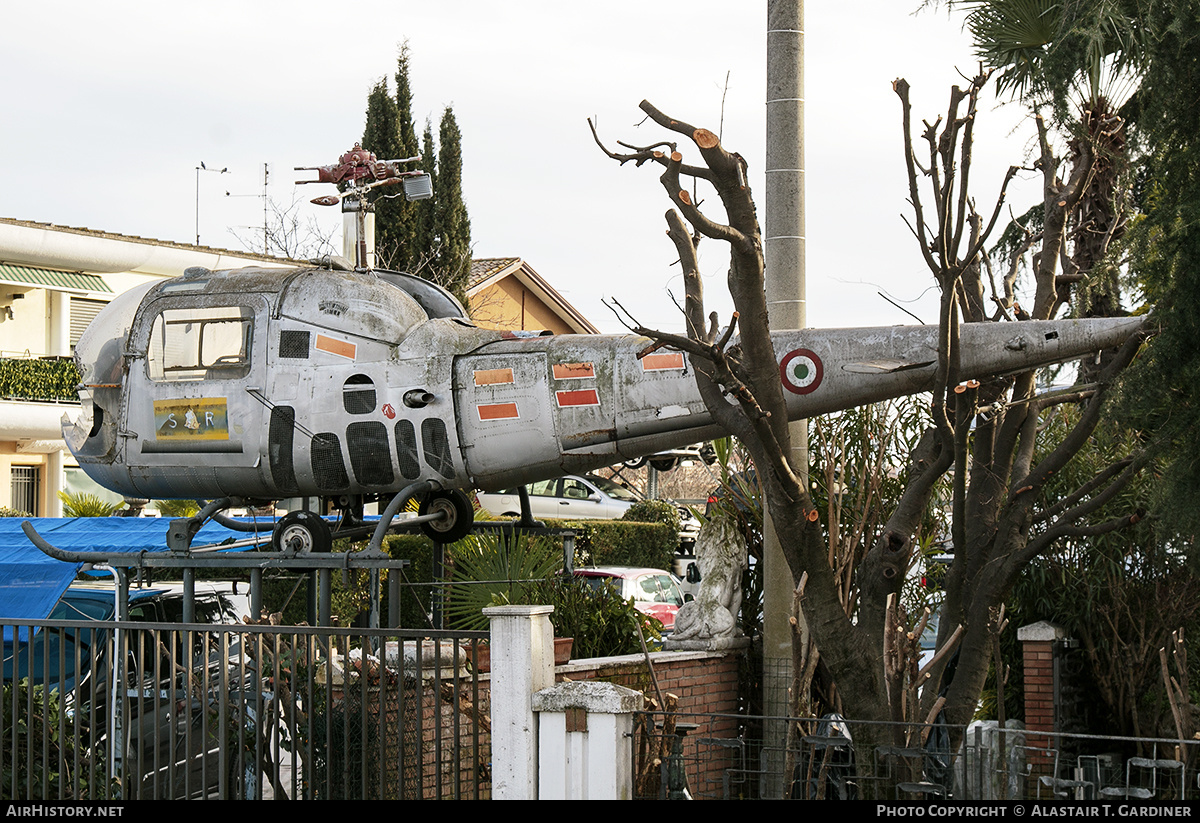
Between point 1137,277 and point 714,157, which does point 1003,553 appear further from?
point 714,157

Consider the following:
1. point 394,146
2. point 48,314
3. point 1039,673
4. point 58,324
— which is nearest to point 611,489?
point 394,146

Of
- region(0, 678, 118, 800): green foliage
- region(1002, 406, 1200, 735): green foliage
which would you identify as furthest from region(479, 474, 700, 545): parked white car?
region(0, 678, 118, 800): green foliage

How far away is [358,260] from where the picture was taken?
10672mm

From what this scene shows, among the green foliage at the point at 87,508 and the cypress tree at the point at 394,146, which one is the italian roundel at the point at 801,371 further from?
the cypress tree at the point at 394,146

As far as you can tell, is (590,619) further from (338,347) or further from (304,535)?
(338,347)

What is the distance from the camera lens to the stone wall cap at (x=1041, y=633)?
38.0 feet

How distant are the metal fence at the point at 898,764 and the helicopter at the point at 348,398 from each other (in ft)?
7.39

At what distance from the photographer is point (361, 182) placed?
1076 centimetres

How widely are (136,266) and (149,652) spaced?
2008cm

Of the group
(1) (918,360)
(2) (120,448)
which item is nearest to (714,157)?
(1) (918,360)

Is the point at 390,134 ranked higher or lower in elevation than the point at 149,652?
higher

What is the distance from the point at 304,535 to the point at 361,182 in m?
3.14

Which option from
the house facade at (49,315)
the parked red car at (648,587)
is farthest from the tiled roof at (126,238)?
the parked red car at (648,587)
